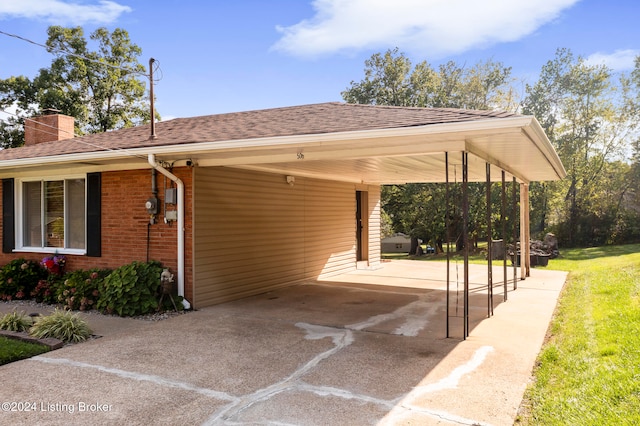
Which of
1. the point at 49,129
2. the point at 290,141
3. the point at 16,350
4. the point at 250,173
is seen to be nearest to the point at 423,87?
the point at 250,173

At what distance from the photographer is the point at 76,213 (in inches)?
327

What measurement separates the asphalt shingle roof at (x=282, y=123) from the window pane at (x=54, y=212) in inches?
28.4

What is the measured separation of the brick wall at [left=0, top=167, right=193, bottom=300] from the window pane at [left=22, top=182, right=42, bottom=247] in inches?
53.2

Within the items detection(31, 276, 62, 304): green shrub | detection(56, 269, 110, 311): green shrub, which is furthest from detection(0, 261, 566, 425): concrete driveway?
detection(31, 276, 62, 304): green shrub

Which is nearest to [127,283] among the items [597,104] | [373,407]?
[373,407]

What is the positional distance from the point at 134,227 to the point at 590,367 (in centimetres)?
655

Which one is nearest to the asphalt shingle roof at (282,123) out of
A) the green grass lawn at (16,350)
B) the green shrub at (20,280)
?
the green shrub at (20,280)

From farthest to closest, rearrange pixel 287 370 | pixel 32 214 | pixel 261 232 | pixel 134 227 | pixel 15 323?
pixel 32 214
pixel 261 232
pixel 134 227
pixel 15 323
pixel 287 370

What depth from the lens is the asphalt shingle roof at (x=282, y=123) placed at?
5.17 m

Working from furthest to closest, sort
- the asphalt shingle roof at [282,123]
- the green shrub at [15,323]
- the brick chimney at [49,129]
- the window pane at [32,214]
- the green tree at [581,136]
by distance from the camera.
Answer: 1. the green tree at [581,136]
2. the brick chimney at [49,129]
3. the window pane at [32,214]
4. the green shrub at [15,323]
5. the asphalt shingle roof at [282,123]

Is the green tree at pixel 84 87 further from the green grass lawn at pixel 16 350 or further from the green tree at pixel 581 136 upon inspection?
the green tree at pixel 581 136

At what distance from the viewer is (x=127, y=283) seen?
6.85 meters

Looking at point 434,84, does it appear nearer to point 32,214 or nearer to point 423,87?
point 423,87

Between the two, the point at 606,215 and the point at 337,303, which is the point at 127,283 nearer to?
the point at 337,303
